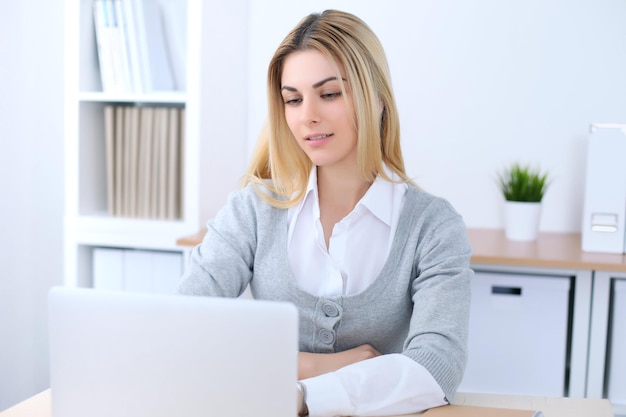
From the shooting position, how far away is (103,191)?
254 centimetres

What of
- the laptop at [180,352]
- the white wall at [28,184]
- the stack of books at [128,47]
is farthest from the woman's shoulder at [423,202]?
the white wall at [28,184]

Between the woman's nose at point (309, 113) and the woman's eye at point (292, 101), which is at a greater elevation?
the woman's eye at point (292, 101)

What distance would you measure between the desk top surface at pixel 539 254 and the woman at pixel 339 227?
0.53 meters

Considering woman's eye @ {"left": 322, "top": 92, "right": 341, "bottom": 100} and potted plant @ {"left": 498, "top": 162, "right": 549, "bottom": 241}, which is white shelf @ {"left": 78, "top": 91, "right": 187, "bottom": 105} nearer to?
woman's eye @ {"left": 322, "top": 92, "right": 341, "bottom": 100}

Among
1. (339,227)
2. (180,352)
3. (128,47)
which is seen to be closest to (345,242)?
(339,227)

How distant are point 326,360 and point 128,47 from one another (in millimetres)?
1469

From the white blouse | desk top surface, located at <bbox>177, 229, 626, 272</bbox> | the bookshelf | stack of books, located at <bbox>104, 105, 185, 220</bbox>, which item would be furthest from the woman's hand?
stack of books, located at <bbox>104, 105, 185, 220</bbox>

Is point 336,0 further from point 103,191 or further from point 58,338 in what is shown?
point 58,338

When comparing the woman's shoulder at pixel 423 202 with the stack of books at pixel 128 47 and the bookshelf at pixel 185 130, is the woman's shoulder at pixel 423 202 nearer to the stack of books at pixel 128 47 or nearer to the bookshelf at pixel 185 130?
the bookshelf at pixel 185 130

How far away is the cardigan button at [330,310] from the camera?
4.79 feet

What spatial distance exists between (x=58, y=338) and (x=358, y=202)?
812 mm

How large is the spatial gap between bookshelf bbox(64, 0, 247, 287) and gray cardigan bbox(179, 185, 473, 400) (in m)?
0.75

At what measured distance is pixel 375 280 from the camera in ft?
4.86

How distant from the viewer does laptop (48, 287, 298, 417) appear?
84 cm
